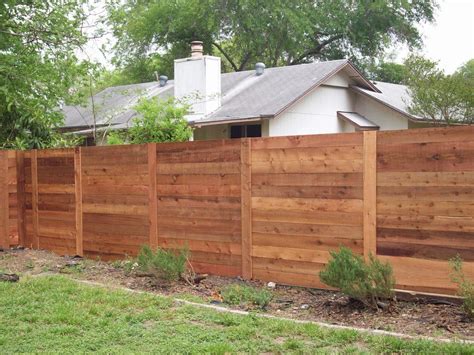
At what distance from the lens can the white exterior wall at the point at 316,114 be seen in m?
18.5

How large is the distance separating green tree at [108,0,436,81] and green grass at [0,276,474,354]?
2843 cm

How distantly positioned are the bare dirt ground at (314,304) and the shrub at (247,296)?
81 mm

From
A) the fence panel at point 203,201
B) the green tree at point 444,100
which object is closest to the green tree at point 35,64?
the fence panel at point 203,201

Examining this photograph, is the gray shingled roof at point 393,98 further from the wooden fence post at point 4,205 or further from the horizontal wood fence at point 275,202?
the wooden fence post at point 4,205

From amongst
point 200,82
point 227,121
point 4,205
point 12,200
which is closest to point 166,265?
point 12,200

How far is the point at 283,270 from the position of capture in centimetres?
695

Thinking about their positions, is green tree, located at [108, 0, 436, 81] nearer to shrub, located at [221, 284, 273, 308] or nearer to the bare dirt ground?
the bare dirt ground

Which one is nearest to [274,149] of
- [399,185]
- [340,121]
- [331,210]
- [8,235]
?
[331,210]

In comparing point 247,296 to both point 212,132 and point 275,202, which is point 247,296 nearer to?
point 275,202

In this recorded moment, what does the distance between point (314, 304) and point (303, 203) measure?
1180 mm

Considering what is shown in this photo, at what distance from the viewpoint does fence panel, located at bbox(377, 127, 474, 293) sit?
5.59m

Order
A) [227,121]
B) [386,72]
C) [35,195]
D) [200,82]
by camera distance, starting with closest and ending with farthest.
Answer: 1. [35,195]
2. [227,121]
3. [200,82]
4. [386,72]

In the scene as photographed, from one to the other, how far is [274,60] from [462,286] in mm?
31682

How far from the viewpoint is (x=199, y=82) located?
19.5 m
